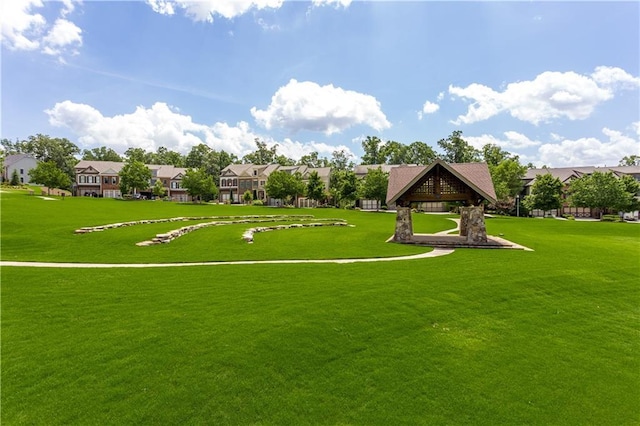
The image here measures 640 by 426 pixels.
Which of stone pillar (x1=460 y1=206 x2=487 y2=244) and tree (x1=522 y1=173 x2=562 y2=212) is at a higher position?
tree (x1=522 y1=173 x2=562 y2=212)

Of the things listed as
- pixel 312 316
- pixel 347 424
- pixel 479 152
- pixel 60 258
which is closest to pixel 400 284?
pixel 312 316

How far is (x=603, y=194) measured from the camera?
49.2 meters

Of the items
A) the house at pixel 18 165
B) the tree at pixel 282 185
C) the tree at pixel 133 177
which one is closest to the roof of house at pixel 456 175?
the tree at pixel 282 185

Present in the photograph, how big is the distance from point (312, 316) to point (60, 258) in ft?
41.4

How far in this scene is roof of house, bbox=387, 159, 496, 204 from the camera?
2041 cm

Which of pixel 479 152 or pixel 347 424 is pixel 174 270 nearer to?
pixel 347 424

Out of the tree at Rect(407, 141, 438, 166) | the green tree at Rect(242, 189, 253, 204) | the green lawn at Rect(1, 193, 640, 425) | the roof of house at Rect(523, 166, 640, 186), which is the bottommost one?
the green lawn at Rect(1, 193, 640, 425)

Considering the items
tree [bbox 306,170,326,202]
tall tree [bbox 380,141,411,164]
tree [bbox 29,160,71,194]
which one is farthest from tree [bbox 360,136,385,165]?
tree [bbox 29,160,71,194]

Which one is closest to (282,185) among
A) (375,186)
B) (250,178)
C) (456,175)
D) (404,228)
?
(375,186)

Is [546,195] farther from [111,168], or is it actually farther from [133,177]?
[111,168]

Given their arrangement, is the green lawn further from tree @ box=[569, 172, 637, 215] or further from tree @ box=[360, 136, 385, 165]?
tree @ box=[360, 136, 385, 165]

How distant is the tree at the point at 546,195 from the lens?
173ft

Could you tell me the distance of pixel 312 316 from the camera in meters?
8.39

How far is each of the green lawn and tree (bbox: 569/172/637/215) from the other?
152 ft
